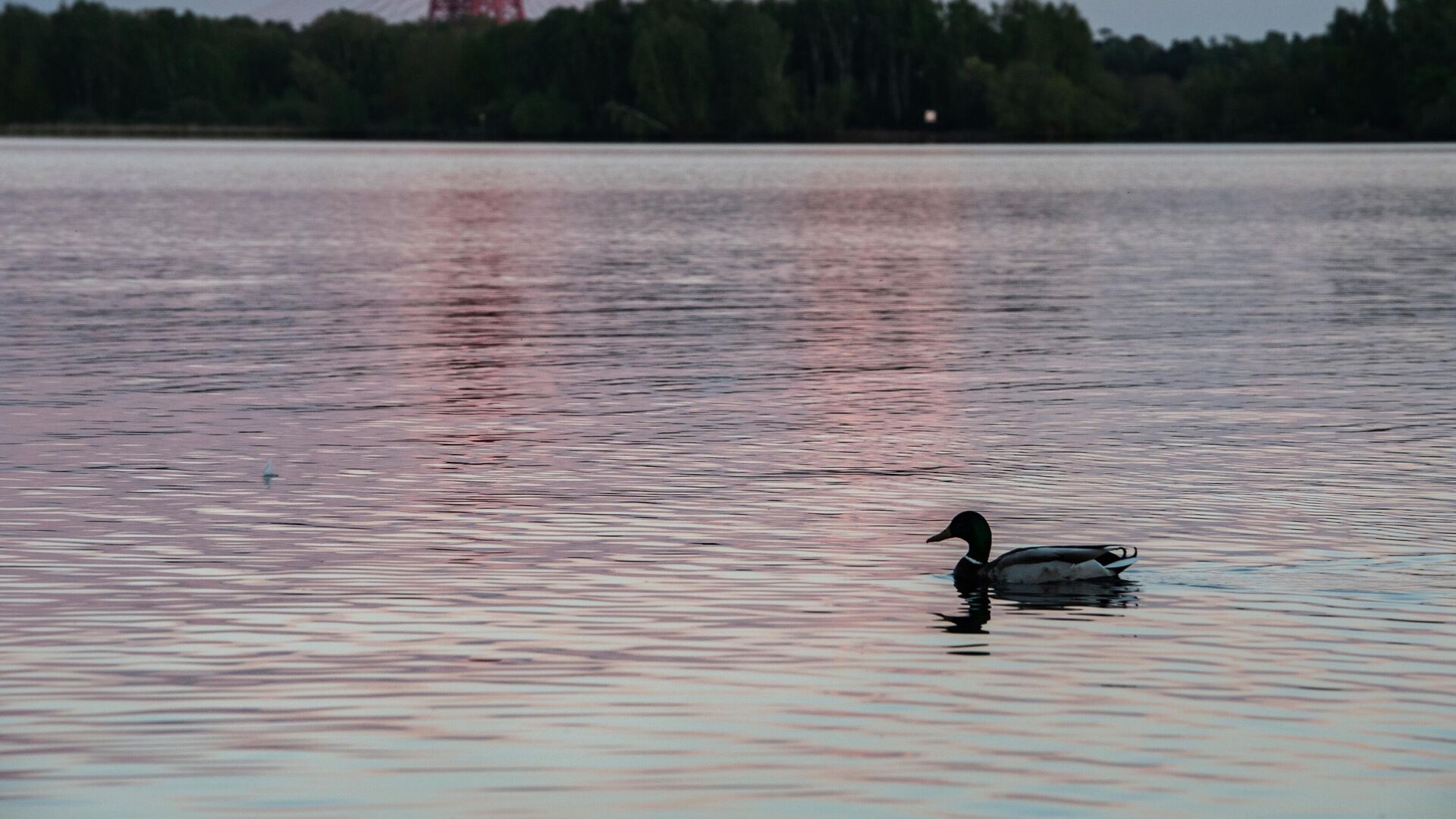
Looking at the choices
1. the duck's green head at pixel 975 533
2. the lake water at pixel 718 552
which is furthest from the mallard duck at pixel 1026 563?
the lake water at pixel 718 552

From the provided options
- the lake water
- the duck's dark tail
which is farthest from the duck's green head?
the duck's dark tail

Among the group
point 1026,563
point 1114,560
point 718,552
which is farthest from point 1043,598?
point 718,552

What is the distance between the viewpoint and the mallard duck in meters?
15.1

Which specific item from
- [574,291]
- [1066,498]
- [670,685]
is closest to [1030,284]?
[574,291]

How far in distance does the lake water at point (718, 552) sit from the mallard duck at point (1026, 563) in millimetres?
194

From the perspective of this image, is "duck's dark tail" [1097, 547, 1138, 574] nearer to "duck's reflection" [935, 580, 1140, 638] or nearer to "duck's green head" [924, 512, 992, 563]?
"duck's reflection" [935, 580, 1140, 638]

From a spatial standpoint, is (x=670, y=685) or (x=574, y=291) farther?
(x=574, y=291)

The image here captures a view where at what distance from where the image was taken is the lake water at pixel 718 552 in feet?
37.1

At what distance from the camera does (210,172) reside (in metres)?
133

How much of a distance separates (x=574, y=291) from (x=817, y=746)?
102ft

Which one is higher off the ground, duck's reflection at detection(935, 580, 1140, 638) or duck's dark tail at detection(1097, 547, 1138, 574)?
duck's dark tail at detection(1097, 547, 1138, 574)

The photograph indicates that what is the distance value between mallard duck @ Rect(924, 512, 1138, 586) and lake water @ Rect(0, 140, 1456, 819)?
0.19 m

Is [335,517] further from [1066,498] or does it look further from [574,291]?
[574,291]

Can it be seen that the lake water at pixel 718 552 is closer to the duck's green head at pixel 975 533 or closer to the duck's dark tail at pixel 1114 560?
the duck's dark tail at pixel 1114 560
